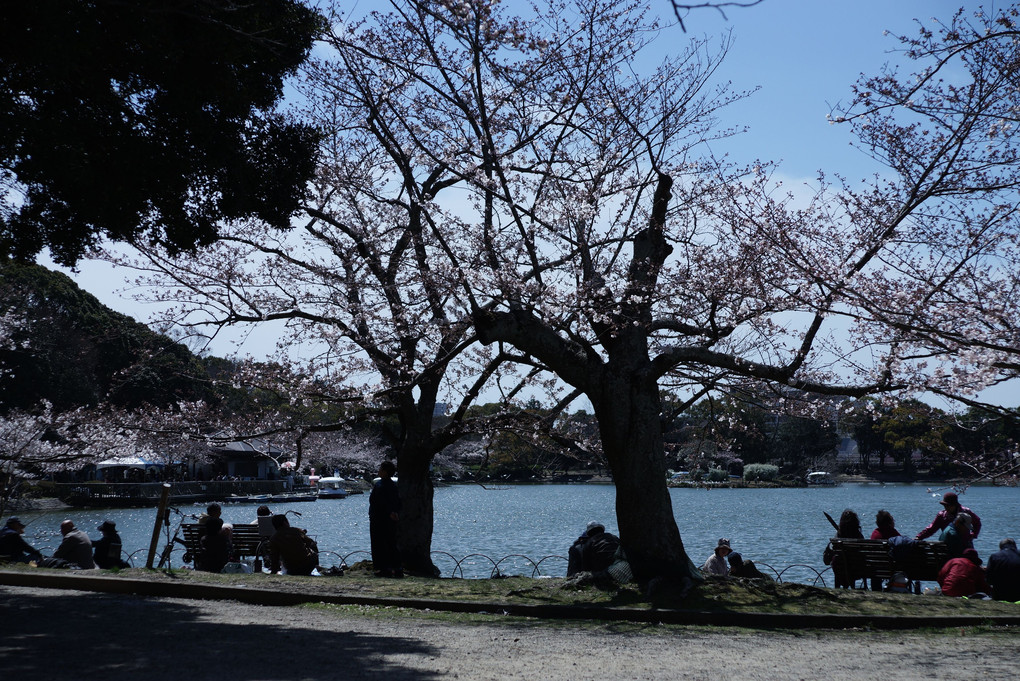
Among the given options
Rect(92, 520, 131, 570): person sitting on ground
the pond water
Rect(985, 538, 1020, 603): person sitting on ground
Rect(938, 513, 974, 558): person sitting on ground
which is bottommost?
the pond water

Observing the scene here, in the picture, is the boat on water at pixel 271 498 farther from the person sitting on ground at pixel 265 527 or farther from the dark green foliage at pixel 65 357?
the person sitting on ground at pixel 265 527

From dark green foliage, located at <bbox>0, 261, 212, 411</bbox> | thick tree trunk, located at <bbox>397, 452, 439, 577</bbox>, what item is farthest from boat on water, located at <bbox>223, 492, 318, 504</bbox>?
thick tree trunk, located at <bbox>397, 452, 439, 577</bbox>

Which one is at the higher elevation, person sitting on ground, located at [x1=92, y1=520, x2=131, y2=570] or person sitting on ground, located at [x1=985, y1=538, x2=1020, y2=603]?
person sitting on ground, located at [x1=985, y1=538, x2=1020, y2=603]

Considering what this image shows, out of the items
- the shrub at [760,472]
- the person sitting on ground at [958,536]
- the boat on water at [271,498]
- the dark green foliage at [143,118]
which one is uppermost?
the dark green foliage at [143,118]

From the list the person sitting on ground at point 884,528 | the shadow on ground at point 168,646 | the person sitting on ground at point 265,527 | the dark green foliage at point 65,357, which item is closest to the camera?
the shadow on ground at point 168,646

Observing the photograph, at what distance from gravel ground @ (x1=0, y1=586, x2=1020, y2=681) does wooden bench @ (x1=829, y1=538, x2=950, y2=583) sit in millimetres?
3235

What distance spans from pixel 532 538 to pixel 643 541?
19286 mm

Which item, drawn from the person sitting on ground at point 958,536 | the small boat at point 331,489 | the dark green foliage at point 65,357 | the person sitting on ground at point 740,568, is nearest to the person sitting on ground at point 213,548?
the person sitting on ground at point 740,568

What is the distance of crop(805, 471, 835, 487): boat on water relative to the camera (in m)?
77.9

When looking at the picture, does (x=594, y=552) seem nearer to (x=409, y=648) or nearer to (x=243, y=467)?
(x=409, y=648)

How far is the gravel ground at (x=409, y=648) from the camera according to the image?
5805 millimetres

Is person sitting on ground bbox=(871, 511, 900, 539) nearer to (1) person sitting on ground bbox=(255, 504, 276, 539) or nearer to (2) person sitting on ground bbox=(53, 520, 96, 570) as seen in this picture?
(1) person sitting on ground bbox=(255, 504, 276, 539)

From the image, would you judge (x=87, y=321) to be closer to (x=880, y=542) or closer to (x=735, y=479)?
(x=880, y=542)

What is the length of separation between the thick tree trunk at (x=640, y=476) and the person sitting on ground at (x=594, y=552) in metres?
0.48
